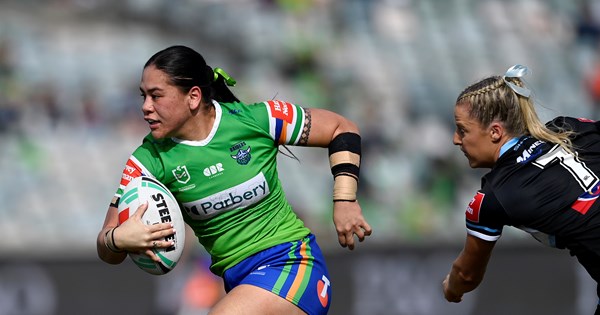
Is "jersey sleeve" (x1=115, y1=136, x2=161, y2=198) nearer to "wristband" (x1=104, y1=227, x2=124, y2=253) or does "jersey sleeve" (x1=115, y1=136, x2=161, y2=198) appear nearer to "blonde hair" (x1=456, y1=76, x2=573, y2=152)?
"wristband" (x1=104, y1=227, x2=124, y2=253)

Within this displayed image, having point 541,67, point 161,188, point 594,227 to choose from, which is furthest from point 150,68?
point 541,67

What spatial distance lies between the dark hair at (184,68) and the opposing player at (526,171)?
4.46 feet

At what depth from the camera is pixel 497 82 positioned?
4.94m

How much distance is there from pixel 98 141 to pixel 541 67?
6.10 metres

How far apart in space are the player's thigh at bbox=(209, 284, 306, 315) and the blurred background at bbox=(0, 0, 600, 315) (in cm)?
538

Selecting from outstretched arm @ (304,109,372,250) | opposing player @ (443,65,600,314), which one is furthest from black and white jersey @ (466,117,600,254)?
outstretched arm @ (304,109,372,250)

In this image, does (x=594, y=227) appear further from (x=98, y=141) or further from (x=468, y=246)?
(x=98, y=141)

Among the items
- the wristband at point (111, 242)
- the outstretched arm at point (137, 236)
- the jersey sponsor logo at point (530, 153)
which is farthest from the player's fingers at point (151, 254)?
the jersey sponsor logo at point (530, 153)

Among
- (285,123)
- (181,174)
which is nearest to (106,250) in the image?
(181,174)

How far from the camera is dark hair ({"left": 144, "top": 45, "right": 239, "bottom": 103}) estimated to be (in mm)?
5125

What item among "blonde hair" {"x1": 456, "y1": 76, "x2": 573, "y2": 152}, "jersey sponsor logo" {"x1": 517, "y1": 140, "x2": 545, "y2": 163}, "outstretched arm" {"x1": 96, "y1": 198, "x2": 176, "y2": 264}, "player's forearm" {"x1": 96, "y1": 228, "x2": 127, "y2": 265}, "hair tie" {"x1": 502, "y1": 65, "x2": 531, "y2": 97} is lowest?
"player's forearm" {"x1": 96, "y1": 228, "x2": 127, "y2": 265}

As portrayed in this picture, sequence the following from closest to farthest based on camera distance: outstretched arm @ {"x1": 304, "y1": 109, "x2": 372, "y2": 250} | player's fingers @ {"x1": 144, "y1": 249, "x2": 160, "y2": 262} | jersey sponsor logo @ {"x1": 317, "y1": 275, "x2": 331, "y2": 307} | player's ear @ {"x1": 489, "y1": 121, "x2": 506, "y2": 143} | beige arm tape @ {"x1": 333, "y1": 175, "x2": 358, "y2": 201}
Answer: player's ear @ {"x1": 489, "y1": 121, "x2": 506, "y2": 143}
player's fingers @ {"x1": 144, "y1": 249, "x2": 160, "y2": 262}
outstretched arm @ {"x1": 304, "y1": 109, "x2": 372, "y2": 250}
beige arm tape @ {"x1": 333, "y1": 175, "x2": 358, "y2": 201}
jersey sponsor logo @ {"x1": 317, "y1": 275, "x2": 331, "y2": 307}

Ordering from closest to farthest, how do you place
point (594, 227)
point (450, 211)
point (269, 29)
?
point (594, 227)
point (450, 211)
point (269, 29)

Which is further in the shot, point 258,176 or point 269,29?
point 269,29
